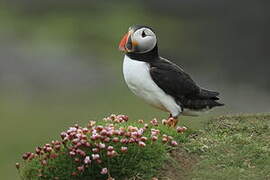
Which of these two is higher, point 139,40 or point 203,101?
point 139,40

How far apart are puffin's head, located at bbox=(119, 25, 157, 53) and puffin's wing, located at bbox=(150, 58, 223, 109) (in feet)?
0.60

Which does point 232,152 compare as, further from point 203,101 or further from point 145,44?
point 145,44

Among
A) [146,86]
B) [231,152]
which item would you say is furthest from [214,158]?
[146,86]

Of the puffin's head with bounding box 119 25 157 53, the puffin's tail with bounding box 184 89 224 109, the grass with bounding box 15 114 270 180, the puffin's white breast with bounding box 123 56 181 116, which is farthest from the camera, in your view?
the puffin's tail with bounding box 184 89 224 109

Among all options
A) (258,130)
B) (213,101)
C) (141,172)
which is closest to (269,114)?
(258,130)

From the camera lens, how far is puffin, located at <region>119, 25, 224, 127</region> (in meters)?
6.14

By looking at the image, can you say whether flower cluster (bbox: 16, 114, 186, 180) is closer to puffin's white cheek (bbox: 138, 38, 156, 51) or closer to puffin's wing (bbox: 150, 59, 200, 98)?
puffin's wing (bbox: 150, 59, 200, 98)

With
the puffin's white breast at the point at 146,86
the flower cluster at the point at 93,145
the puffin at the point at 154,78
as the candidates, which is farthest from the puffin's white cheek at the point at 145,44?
the flower cluster at the point at 93,145

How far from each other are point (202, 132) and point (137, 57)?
1123 mm

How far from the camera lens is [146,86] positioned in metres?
6.13

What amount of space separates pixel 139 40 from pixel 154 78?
41 centimetres

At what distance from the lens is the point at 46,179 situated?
5.46 m

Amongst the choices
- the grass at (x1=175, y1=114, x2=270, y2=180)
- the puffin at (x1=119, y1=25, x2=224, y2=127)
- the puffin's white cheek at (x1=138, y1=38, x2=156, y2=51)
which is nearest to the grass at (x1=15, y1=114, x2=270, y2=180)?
the grass at (x1=175, y1=114, x2=270, y2=180)

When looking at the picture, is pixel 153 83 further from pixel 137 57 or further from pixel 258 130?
pixel 258 130
